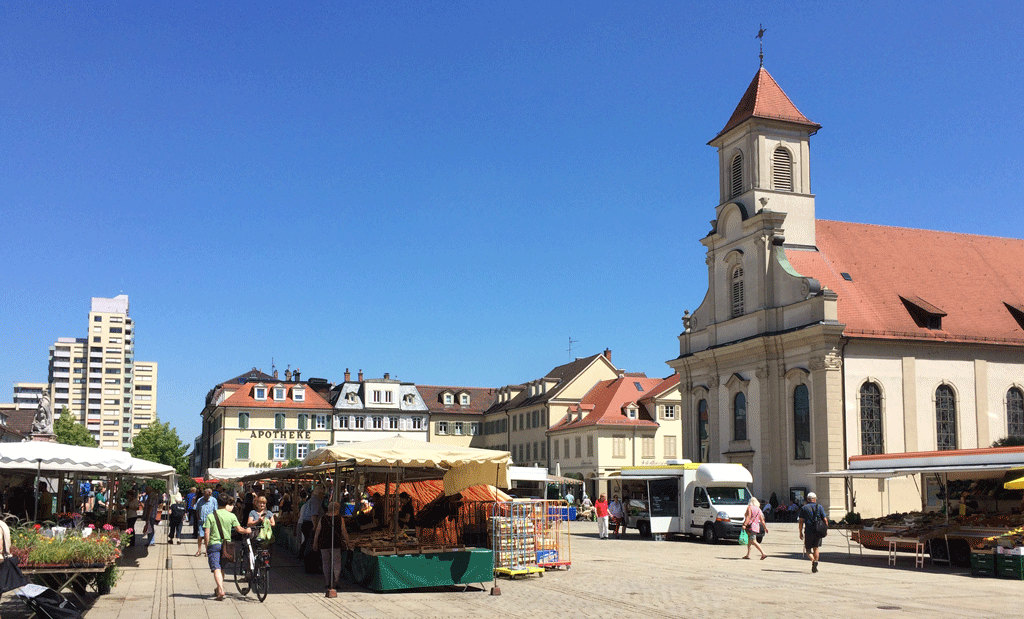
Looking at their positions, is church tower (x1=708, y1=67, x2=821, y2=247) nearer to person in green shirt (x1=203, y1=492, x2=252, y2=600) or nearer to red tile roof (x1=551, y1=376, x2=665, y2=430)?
red tile roof (x1=551, y1=376, x2=665, y2=430)

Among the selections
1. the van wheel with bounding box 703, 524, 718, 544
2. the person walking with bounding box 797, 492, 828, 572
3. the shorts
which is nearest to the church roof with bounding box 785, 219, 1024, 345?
the van wheel with bounding box 703, 524, 718, 544

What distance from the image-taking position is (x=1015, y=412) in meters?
48.6

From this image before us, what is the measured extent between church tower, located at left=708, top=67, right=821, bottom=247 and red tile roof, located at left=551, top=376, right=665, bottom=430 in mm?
22850

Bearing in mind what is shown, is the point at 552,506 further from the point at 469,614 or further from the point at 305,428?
the point at 305,428

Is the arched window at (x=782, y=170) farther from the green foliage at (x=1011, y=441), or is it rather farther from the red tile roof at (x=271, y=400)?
the red tile roof at (x=271, y=400)

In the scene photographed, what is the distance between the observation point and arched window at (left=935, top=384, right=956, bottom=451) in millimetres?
46478

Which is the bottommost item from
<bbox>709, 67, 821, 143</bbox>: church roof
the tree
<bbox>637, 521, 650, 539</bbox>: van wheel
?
<bbox>637, 521, 650, 539</bbox>: van wheel

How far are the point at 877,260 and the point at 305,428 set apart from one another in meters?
50.4

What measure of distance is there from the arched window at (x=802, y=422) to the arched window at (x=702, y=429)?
7.61 m

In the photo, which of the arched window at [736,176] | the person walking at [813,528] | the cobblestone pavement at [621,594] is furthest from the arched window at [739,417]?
the person walking at [813,528]

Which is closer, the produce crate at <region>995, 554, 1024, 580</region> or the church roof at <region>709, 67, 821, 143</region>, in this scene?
the produce crate at <region>995, 554, 1024, 580</region>

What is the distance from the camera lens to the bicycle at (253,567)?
15.8 metres

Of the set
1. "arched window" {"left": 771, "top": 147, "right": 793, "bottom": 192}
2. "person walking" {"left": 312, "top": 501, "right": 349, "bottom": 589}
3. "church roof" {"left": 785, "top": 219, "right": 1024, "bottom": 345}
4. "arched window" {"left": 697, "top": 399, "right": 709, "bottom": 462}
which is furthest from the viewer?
"arched window" {"left": 697, "top": 399, "right": 709, "bottom": 462}

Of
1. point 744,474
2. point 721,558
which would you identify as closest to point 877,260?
point 744,474
